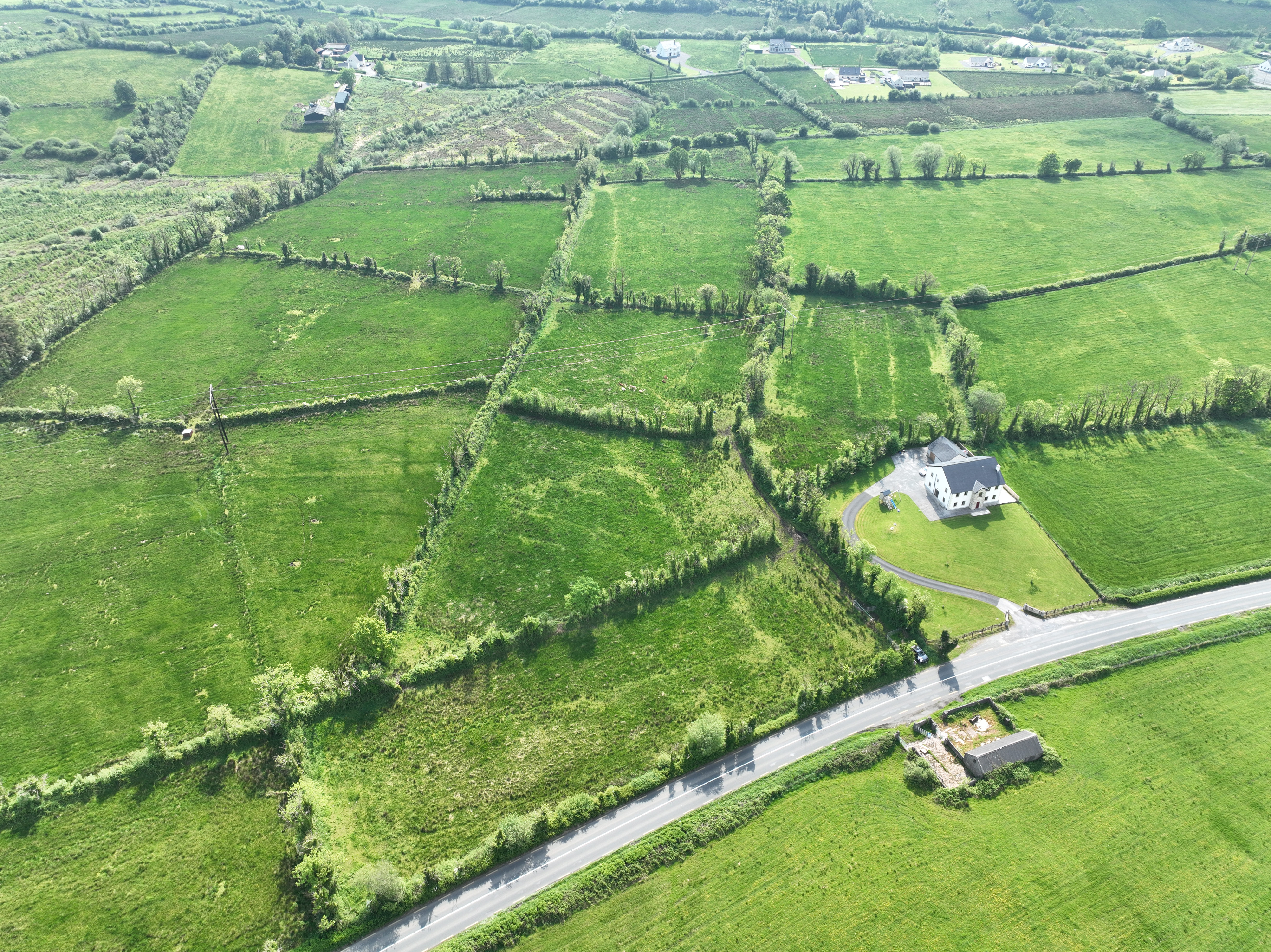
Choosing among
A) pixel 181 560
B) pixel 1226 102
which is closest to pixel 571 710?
pixel 181 560

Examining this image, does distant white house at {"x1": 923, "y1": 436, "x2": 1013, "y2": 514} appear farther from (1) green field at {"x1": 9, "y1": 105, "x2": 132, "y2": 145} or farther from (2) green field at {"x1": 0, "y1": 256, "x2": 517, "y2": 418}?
(1) green field at {"x1": 9, "y1": 105, "x2": 132, "y2": 145}

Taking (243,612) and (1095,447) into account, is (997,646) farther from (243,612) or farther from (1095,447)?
(243,612)

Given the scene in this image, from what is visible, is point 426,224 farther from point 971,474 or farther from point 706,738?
point 706,738

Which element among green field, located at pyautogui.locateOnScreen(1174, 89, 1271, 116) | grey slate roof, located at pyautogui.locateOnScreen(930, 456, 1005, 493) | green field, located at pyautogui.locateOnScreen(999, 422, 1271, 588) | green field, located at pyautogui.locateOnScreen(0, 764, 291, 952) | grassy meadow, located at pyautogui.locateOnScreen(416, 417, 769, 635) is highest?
green field, located at pyautogui.locateOnScreen(1174, 89, 1271, 116)

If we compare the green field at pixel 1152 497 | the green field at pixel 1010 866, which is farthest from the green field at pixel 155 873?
the green field at pixel 1152 497

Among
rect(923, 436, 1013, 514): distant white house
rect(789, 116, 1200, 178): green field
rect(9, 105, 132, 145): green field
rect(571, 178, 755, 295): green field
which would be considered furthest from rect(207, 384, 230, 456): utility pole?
rect(789, 116, 1200, 178): green field

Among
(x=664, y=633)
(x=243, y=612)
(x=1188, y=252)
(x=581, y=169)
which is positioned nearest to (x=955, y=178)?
(x=1188, y=252)

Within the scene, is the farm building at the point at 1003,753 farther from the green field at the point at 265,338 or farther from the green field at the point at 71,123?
the green field at the point at 71,123
